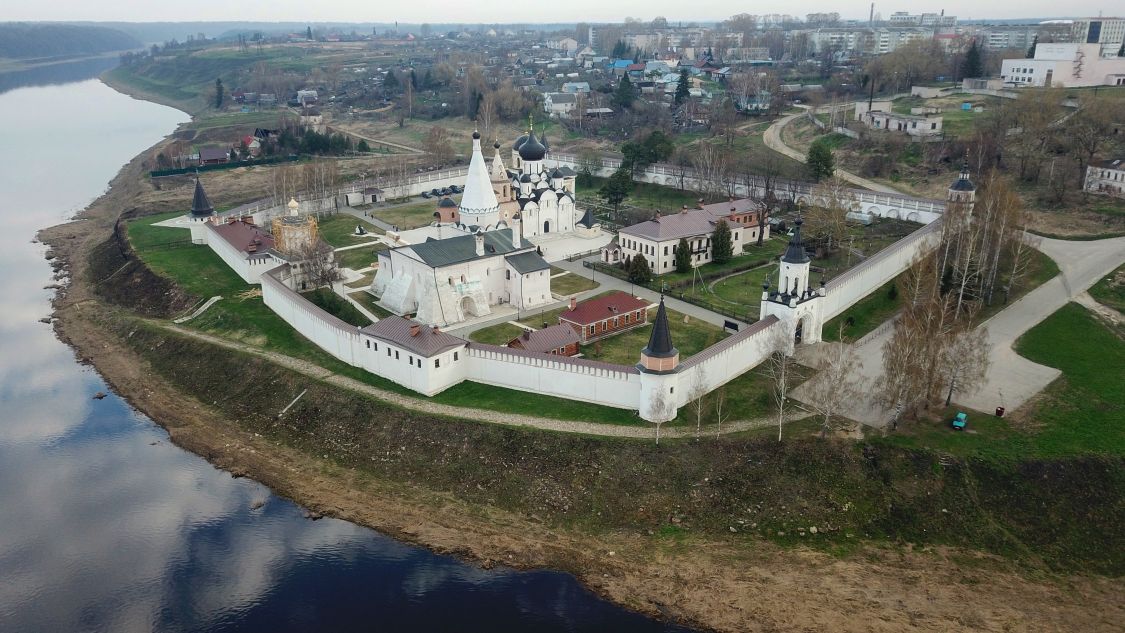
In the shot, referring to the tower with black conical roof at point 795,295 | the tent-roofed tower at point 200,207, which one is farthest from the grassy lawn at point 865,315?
the tent-roofed tower at point 200,207

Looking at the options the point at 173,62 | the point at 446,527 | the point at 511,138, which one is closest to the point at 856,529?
the point at 446,527

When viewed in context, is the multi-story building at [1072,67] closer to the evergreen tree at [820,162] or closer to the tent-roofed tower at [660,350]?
the evergreen tree at [820,162]

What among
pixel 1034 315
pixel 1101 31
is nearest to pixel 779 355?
pixel 1034 315

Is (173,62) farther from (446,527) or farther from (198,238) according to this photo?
(446,527)

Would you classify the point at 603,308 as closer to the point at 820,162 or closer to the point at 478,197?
the point at 478,197

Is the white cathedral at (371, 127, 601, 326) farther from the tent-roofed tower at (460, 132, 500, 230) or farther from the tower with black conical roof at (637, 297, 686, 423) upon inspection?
the tower with black conical roof at (637, 297, 686, 423)
